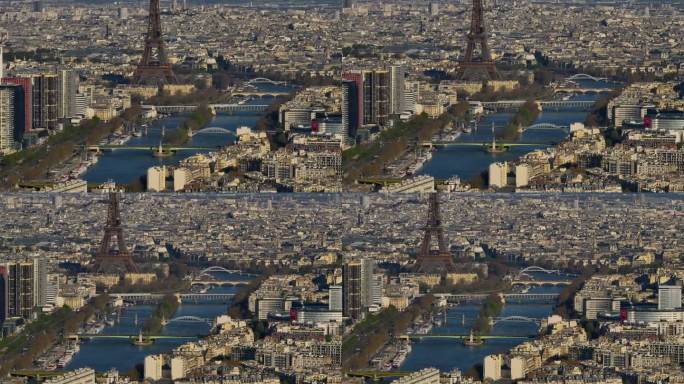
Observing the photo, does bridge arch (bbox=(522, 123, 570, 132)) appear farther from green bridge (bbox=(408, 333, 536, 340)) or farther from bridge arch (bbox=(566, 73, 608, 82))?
bridge arch (bbox=(566, 73, 608, 82))

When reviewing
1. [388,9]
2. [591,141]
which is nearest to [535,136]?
[591,141]

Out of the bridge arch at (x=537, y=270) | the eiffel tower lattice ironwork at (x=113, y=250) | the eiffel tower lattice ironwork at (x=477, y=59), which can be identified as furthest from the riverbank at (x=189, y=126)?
the eiffel tower lattice ironwork at (x=477, y=59)

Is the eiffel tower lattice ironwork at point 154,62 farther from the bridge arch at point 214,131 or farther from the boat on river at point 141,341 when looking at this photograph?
the boat on river at point 141,341

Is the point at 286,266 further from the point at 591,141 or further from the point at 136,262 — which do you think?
the point at 591,141

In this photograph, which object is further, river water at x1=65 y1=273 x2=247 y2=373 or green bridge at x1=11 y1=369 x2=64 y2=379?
river water at x1=65 y1=273 x2=247 y2=373

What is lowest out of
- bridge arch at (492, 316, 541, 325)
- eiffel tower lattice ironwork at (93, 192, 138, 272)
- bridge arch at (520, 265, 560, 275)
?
bridge arch at (520, 265, 560, 275)

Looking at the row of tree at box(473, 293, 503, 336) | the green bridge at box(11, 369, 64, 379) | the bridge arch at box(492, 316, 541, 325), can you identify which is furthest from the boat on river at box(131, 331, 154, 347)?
the bridge arch at box(492, 316, 541, 325)

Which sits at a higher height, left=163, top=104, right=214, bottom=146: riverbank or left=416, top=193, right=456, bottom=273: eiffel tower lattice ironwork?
left=163, top=104, right=214, bottom=146: riverbank
